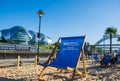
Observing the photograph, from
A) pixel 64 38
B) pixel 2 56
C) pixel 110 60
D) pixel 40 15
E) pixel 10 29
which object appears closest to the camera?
pixel 64 38

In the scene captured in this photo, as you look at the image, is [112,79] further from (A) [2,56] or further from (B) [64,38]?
(A) [2,56]

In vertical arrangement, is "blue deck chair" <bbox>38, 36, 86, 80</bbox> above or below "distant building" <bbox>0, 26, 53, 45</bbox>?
below

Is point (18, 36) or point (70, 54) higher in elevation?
point (18, 36)

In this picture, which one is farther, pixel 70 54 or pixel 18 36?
pixel 18 36

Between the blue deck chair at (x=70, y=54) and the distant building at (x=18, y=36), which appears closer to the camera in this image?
the blue deck chair at (x=70, y=54)

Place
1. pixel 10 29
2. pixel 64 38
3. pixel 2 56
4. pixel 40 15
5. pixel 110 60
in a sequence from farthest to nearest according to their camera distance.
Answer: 1. pixel 10 29
2. pixel 2 56
3. pixel 40 15
4. pixel 110 60
5. pixel 64 38

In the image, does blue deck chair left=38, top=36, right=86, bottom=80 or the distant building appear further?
the distant building

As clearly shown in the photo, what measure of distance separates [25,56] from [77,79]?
2581 centimetres

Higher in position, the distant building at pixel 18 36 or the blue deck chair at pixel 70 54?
the distant building at pixel 18 36

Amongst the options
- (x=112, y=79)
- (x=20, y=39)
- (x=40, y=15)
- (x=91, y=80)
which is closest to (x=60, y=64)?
(x=91, y=80)

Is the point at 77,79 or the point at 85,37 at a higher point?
the point at 85,37

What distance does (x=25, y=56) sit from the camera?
33656 mm

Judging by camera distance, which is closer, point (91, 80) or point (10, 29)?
point (91, 80)

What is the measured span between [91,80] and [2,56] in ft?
74.3
